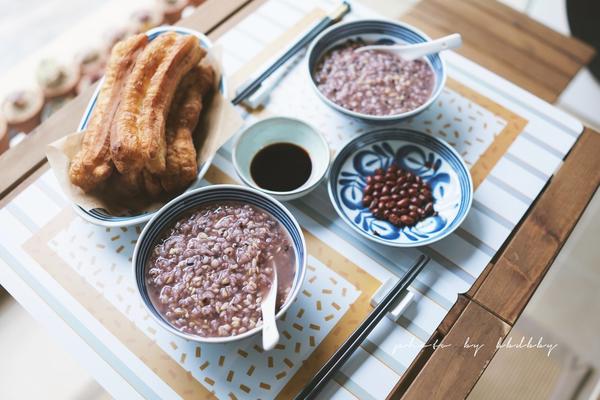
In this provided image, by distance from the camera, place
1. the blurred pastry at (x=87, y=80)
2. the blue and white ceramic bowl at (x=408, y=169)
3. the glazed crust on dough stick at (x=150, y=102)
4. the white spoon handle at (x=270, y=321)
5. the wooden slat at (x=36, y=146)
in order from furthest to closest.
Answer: the blurred pastry at (x=87, y=80), the wooden slat at (x=36, y=146), the blue and white ceramic bowl at (x=408, y=169), the glazed crust on dough stick at (x=150, y=102), the white spoon handle at (x=270, y=321)

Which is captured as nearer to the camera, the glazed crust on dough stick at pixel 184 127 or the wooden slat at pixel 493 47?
the glazed crust on dough stick at pixel 184 127

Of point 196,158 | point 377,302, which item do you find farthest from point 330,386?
point 196,158

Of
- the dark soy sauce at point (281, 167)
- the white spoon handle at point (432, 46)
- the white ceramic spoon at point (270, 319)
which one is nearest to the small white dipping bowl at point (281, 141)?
the dark soy sauce at point (281, 167)

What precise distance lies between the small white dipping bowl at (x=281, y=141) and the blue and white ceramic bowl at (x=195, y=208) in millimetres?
136

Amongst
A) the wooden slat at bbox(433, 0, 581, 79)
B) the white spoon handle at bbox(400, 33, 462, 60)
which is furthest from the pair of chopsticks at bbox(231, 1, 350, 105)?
the wooden slat at bbox(433, 0, 581, 79)

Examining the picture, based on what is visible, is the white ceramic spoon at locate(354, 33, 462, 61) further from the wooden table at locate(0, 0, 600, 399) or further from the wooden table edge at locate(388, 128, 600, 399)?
the wooden table edge at locate(388, 128, 600, 399)

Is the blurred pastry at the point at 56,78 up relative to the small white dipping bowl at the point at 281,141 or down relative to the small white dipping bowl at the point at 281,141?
down

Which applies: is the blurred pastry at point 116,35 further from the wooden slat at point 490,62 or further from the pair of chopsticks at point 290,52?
the wooden slat at point 490,62

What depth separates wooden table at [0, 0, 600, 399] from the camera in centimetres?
136

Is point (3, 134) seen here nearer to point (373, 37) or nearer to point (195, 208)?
point (195, 208)

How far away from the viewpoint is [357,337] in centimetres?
136

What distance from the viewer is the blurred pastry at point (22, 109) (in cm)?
212

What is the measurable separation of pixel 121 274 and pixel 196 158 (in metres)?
0.40

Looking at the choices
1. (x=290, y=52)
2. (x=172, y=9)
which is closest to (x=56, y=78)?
(x=172, y=9)
